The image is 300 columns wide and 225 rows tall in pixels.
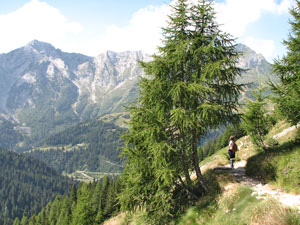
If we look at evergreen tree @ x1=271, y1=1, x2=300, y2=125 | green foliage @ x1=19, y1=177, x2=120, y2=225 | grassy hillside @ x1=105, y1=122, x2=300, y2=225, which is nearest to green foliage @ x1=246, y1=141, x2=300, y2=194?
grassy hillside @ x1=105, y1=122, x2=300, y2=225

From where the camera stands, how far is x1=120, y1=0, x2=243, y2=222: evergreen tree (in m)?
12.8

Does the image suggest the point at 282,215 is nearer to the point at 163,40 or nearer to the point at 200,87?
the point at 200,87

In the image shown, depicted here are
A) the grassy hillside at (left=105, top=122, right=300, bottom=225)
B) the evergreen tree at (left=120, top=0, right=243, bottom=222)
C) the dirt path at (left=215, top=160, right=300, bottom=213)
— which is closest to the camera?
the grassy hillside at (left=105, top=122, right=300, bottom=225)

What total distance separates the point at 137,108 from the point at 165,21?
607 cm

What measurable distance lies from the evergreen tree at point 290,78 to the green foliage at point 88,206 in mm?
12557

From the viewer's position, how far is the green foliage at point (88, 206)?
49000 millimetres

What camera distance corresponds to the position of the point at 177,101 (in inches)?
552

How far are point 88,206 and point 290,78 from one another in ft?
158

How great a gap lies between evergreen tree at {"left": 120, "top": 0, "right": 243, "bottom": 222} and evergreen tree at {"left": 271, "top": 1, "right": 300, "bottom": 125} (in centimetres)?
319

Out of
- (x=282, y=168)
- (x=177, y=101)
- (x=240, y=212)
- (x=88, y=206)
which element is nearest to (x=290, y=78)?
(x=282, y=168)

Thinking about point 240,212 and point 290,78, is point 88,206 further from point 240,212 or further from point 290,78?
point 290,78

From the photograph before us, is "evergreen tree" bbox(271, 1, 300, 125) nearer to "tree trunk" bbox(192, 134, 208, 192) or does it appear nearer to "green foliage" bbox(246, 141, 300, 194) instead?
"green foliage" bbox(246, 141, 300, 194)

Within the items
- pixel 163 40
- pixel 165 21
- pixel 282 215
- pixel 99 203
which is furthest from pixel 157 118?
pixel 99 203

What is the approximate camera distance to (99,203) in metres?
73.4
